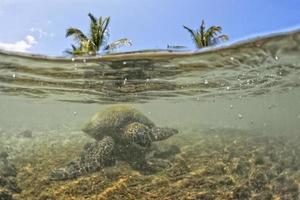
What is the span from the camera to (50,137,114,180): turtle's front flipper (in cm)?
1363

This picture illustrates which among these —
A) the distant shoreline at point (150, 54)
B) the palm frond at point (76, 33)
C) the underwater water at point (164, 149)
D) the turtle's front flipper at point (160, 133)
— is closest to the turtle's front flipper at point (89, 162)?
the underwater water at point (164, 149)

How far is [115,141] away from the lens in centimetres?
1675

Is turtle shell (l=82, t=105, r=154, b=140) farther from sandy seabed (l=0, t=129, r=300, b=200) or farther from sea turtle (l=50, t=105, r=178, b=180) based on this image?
sandy seabed (l=0, t=129, r=300, b=200)

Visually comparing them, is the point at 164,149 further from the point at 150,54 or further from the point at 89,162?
the point at 150,54

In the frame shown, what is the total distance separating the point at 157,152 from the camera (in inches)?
629

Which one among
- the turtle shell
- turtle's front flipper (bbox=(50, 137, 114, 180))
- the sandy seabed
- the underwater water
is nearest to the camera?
the sandy seabed

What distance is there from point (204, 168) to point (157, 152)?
2297 millimetres

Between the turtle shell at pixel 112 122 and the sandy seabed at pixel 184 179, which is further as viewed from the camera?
the turtle shell at pixel 112 122

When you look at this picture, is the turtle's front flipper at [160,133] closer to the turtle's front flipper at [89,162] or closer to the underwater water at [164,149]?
the underwater water at [164,149]

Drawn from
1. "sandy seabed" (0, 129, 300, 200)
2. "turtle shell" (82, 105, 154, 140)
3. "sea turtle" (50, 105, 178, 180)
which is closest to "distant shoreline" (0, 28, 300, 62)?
"turtle shell" (82, 105, 154, 140)

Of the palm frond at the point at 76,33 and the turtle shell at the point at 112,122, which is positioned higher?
the palm frond at the point at 76,33

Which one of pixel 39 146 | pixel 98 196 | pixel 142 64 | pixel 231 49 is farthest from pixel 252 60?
pixel 39 146

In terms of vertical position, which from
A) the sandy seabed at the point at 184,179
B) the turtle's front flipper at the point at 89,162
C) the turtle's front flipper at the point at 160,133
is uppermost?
the turtle's front flipper at the point at 160,133

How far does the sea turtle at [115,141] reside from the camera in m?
14.2
